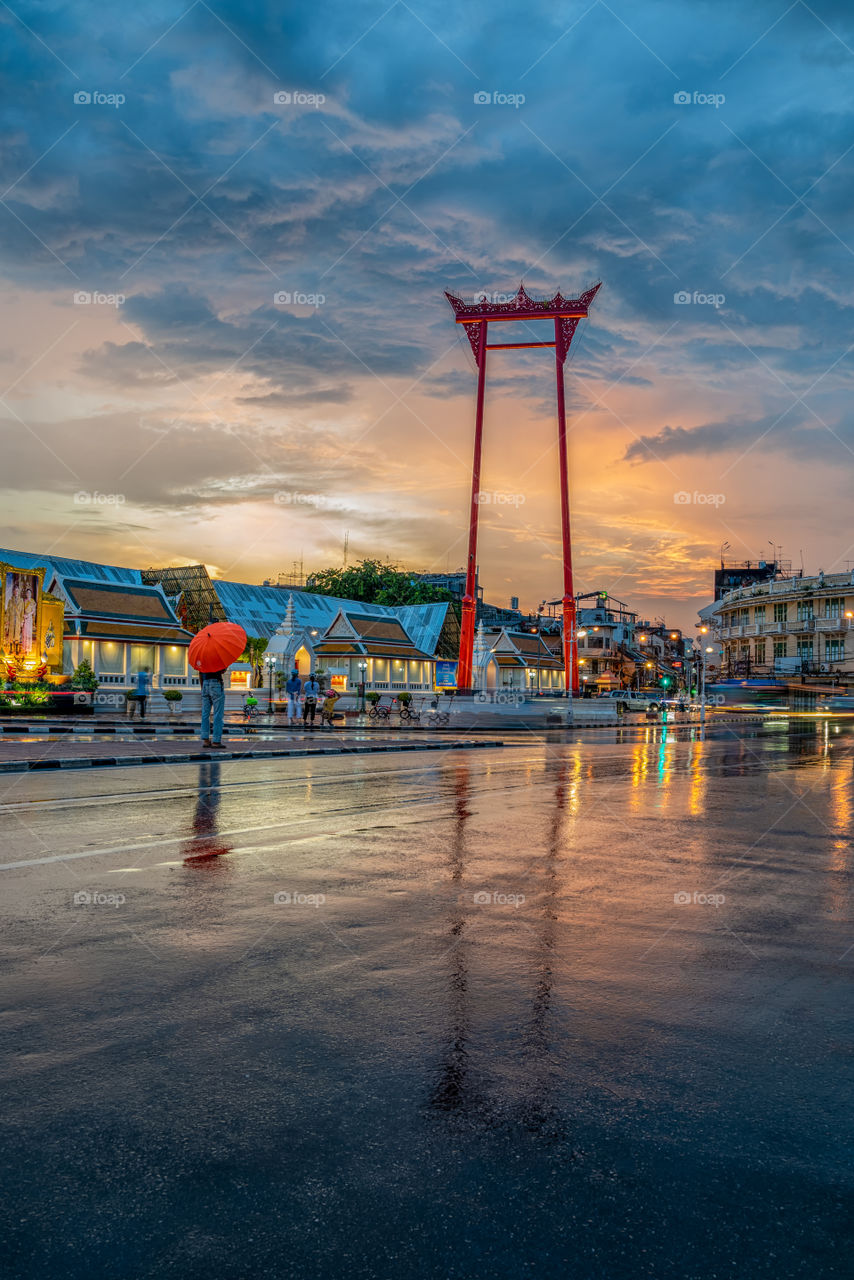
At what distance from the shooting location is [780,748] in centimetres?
2644

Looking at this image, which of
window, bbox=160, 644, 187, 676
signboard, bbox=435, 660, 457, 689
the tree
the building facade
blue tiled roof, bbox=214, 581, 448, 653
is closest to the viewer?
window, bbox=160, 644, 187, 676

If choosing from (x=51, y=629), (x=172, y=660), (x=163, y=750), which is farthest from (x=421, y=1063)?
(x=172, y=660)

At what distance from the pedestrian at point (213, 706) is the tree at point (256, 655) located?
120 feet

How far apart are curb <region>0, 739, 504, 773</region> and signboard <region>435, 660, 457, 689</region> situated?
36.6m

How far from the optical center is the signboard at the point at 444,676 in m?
62.2

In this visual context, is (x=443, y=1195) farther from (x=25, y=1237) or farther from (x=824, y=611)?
(x=824, y=611)

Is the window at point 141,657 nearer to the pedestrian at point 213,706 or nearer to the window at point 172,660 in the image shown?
the window at point 172,660

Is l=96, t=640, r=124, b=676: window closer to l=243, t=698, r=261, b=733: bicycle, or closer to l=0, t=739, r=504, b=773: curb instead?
l=243, t=698, r=261, b=733: bicycle

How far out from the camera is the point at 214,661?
20.4 m

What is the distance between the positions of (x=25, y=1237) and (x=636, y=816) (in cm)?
982

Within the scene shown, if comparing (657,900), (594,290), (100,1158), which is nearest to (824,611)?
(594,290)

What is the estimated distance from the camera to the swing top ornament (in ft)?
213

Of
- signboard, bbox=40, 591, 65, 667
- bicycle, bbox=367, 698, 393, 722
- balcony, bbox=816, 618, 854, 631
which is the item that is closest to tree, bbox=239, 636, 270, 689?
bicycle, bbox=367, 698, 393, 722

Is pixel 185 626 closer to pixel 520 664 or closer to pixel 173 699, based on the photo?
pixel 520 664
